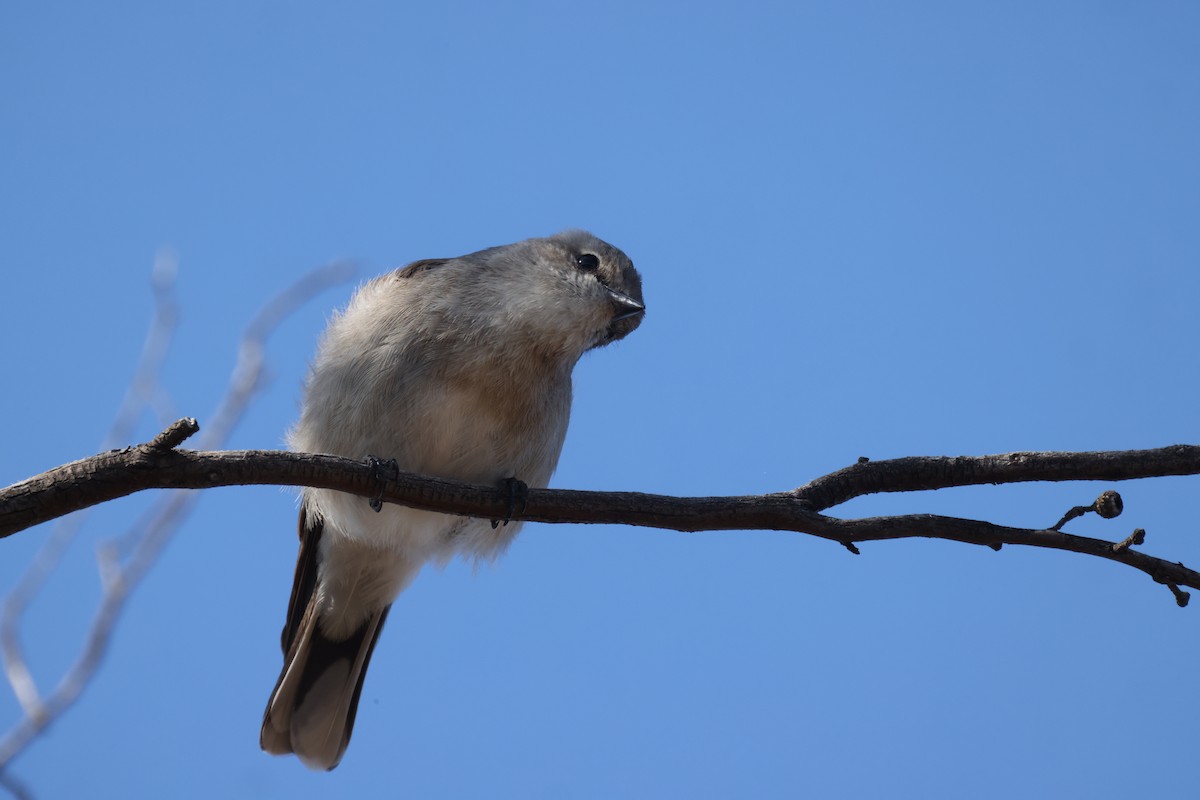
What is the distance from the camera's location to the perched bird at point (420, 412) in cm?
477

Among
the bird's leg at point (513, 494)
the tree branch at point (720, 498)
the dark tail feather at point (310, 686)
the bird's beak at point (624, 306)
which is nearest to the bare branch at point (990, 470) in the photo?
the tree branch at point (720, 498)

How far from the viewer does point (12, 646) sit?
510 cm

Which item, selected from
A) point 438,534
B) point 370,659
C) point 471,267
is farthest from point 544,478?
point 370,659

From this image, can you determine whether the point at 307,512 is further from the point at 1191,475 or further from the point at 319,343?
the point at 1191,475

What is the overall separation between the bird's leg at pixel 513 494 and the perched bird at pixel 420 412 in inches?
5.8

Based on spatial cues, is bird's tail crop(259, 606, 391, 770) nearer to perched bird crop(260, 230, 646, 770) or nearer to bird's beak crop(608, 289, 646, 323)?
perched bird crop(260, 230, 646, 770)

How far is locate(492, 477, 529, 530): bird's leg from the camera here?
3.85 metres

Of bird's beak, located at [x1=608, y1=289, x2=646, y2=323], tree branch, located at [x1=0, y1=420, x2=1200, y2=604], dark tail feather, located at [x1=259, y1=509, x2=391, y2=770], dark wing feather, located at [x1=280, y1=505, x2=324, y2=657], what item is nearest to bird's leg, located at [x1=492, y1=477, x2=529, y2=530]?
tree branch, located at [x1=0, y1=420, x2=1200, y2=604]

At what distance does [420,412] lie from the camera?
470cm

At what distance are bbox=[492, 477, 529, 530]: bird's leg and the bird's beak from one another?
961 millimetres

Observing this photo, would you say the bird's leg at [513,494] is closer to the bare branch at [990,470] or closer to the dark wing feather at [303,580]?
the bare branch at [990,470]

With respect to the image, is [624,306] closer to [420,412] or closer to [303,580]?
[420,412]

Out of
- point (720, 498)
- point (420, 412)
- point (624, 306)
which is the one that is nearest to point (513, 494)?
point (420, 412)

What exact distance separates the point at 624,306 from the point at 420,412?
3.63 feet
